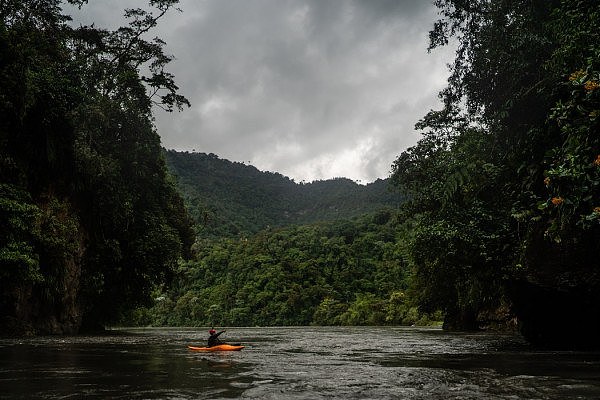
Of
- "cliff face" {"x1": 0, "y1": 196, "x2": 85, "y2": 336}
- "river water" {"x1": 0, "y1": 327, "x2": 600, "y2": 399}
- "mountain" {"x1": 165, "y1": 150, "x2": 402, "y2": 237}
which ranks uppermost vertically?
"mountain" {"x1": 165, "y1": 150, "x2": 402, "y2": 237}

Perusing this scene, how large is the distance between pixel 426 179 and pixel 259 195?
131306 millimetres

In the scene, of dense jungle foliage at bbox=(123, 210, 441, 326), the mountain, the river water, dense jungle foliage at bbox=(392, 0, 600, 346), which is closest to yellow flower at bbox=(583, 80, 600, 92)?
dense jungle foliage at bbox=(392, 0, 600, 346)

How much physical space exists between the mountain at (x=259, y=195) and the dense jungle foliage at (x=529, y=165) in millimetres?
87668

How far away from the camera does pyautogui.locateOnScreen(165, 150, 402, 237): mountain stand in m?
125

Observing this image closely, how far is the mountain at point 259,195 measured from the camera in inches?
4906

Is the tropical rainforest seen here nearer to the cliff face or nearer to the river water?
the cliff face

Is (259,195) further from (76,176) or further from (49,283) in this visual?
(49,283)

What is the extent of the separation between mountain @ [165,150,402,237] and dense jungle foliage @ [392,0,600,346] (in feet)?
288

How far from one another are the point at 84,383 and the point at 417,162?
24.1 meters

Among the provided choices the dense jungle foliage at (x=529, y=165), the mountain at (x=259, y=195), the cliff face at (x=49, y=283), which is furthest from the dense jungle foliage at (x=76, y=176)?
the mountain at (x=259, y=195)

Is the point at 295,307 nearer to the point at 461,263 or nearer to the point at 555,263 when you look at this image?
the point at 461,263

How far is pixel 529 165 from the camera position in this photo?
1725 cm

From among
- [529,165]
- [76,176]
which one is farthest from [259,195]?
[529,165]

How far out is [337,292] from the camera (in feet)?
274
